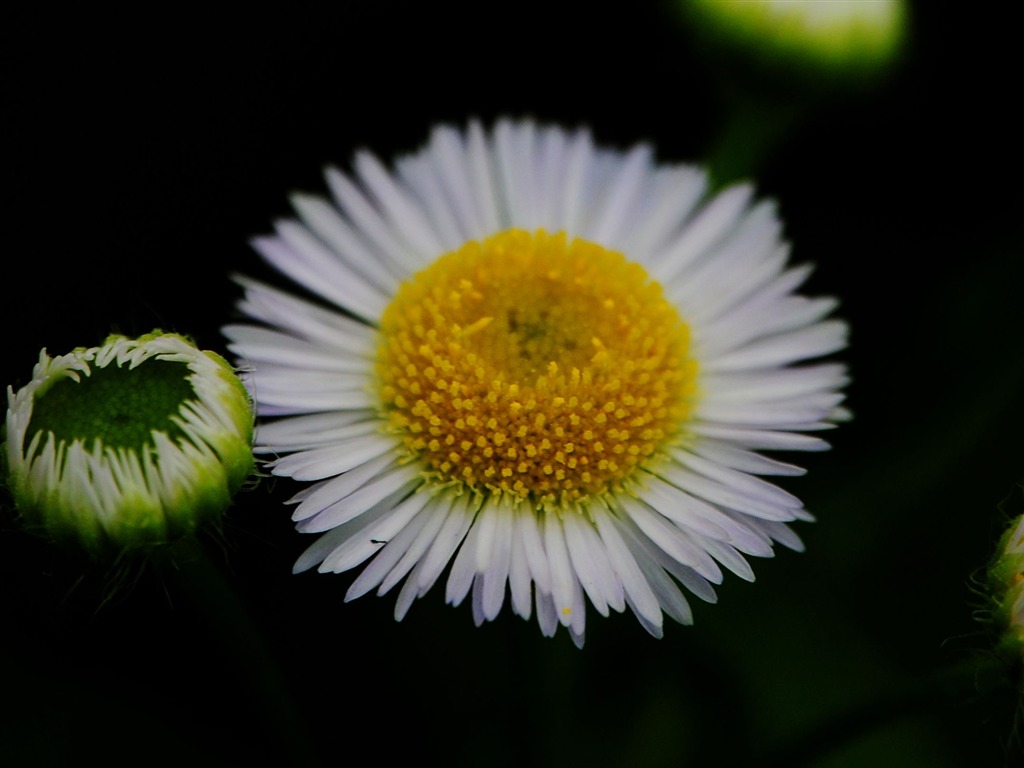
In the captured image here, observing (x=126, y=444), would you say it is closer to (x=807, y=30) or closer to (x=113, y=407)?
(x=113, y=407)

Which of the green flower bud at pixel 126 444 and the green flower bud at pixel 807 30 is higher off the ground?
the green flower bud at pixel 807 30

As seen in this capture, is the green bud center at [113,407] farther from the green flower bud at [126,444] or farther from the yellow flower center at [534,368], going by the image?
the yellow flower center at [534,368]

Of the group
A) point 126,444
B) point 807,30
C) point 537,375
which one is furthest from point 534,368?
point 807,30

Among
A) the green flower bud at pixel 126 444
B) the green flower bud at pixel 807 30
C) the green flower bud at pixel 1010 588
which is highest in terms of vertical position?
the green flower bud at pixel 807 30

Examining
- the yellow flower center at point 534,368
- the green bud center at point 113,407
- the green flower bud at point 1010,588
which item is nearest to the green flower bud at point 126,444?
the green bud center at point 113,407

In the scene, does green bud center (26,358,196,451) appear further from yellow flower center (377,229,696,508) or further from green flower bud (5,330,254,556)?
yellow flower center (377,229,696,508)

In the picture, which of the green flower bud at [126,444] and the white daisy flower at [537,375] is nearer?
the green flower bud at [126,444]

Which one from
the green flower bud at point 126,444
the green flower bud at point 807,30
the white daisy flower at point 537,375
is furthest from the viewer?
the green flower bud at point 807,30
